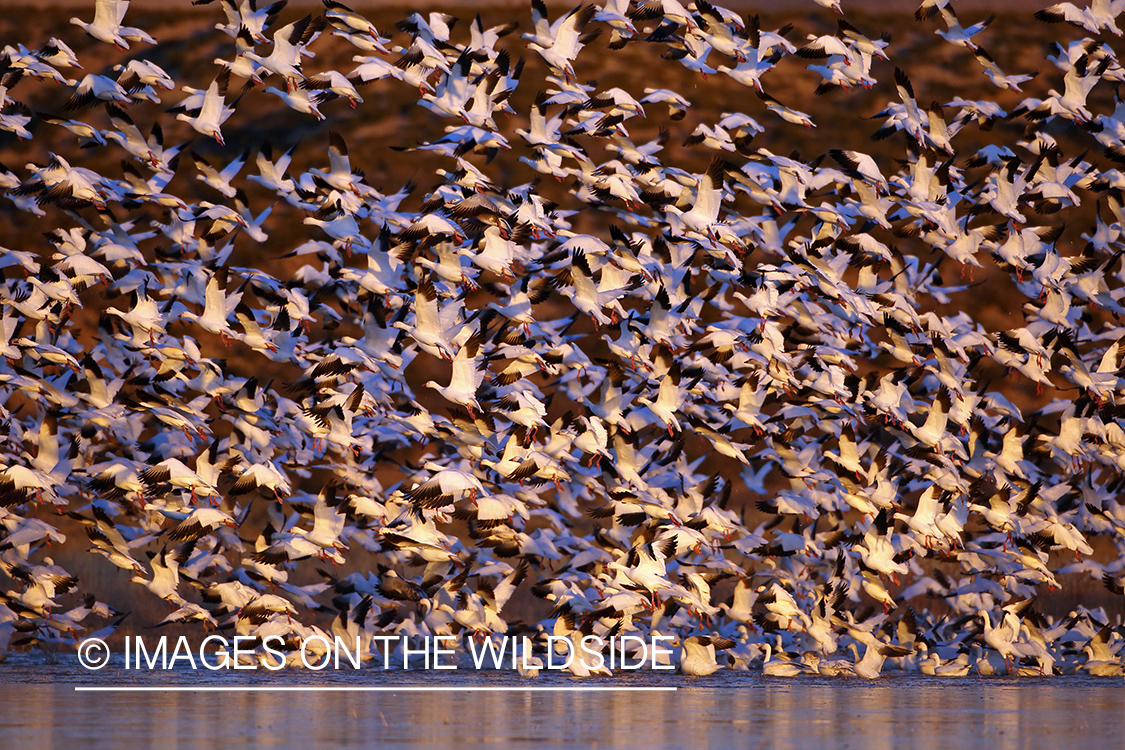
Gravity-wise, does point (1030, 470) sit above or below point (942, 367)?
below

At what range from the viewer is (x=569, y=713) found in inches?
792

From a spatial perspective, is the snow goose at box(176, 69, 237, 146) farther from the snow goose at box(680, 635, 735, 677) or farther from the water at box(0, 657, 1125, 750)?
the snow goose at box(680, 635, 735, 677)

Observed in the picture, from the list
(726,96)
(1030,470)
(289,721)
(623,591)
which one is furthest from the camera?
(726,96)

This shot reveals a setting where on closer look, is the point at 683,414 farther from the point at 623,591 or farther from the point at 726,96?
the point at 726,96

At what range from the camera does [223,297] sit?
30141mm

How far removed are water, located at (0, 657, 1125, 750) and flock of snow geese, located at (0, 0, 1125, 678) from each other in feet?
4.22

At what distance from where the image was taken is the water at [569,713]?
17672 mm

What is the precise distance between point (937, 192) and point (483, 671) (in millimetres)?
14298

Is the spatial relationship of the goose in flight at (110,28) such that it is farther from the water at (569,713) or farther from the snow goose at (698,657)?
the snow goose at (698,657)

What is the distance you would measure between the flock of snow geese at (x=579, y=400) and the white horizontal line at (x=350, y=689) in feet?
3.68

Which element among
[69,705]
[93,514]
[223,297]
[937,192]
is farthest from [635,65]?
[69,705]

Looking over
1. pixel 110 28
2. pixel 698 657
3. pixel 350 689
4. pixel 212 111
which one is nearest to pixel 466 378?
pixel 698 657

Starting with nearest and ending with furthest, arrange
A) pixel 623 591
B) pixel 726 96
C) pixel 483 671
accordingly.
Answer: pixel 623 591 < pixel 483 671 < pixel 726 96
